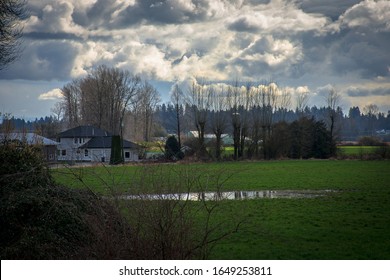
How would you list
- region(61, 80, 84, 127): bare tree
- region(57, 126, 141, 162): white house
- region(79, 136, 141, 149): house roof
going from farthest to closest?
region(61, 80, 84, 127): bare tree
region(79, 136, 141, 149): house roof
region(57, 126, 141, 162): white house

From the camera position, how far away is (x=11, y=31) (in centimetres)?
2127

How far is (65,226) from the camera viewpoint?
11594 millimetres

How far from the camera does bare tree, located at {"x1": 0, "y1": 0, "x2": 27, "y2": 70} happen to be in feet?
66.0

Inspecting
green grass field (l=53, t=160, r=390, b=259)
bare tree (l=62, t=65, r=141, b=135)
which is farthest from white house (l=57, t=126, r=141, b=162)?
green grass field (l=53, t=160, r=390, b=259)

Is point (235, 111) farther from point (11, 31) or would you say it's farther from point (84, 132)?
point (11, 31)

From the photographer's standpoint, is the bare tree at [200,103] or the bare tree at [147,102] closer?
the bare tree at [200,103]

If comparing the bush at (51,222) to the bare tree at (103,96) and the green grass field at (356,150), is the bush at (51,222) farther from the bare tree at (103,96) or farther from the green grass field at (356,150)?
the bare tree at (103,96)

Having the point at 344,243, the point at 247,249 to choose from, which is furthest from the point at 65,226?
the point at 344,243

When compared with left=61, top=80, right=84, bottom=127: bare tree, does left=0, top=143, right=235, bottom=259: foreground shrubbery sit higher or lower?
lower

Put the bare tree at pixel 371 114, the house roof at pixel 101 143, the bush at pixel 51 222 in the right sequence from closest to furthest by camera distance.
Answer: the bush at pixel 51 222 → the bare tree at pixel 371 114 → the house roof at pixel 101 143

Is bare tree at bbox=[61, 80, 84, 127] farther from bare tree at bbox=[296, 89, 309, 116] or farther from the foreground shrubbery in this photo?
the foreground shrubbery

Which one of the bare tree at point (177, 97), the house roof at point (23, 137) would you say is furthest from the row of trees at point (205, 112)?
the house roof at point (23, 137)

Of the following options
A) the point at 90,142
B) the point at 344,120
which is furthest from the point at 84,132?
the point at 344,120

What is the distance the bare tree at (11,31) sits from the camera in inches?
792
